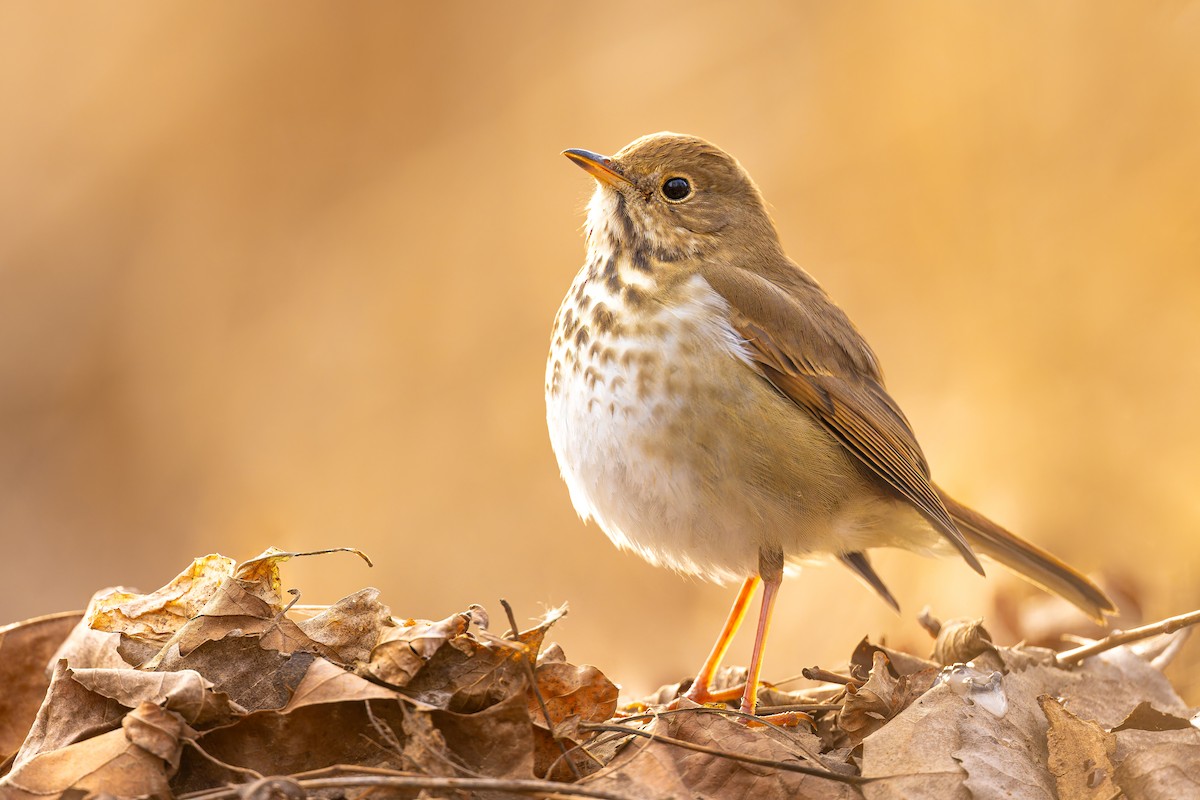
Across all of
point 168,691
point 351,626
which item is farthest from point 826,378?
point 168,691

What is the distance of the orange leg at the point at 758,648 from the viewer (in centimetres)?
304

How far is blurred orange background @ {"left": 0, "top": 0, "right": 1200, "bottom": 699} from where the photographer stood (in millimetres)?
5660

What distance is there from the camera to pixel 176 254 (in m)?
7.13

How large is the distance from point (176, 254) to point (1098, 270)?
5.27 metres

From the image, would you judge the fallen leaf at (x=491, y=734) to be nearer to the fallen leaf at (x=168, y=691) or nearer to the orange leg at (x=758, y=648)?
the fallen leaf at (x=168, y=691)

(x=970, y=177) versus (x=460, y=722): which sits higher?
(x=970, y=177)

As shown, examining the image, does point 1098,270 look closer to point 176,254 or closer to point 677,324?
point 677,324

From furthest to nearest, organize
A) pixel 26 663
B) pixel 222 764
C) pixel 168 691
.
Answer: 1. pixel 26 663
2. pixel 168 691
3. pixel 222 764

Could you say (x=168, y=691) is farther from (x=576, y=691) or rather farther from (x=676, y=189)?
(x=676, y=189)

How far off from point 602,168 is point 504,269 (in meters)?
3.14

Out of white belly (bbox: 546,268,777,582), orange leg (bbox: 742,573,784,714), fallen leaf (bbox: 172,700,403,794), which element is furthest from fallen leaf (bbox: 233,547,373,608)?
orange leg (bbox: 742,573,784,714)

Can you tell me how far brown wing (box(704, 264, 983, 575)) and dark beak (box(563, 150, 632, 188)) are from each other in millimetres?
454

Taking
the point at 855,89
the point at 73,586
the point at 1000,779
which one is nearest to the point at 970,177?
the point at 855,89

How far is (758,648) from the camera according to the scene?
324cm
